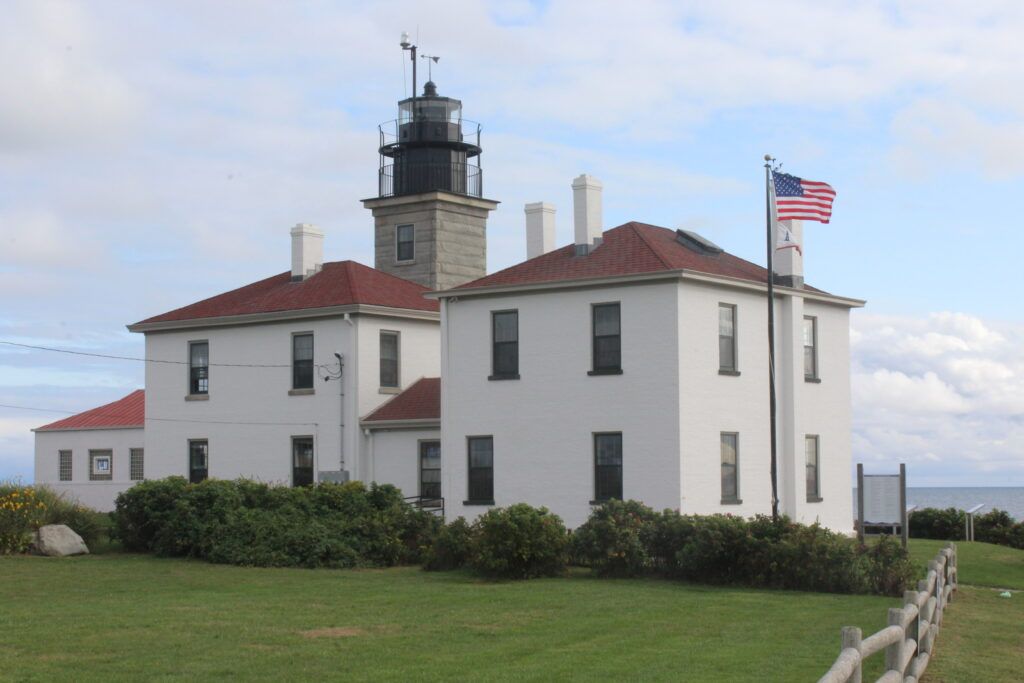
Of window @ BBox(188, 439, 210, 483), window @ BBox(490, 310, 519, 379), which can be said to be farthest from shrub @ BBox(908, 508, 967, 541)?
window @ BBox(188, 439, 210, 483)

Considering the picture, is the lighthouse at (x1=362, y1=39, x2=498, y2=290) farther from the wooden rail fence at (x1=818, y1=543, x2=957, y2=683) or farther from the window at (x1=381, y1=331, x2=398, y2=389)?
the wooden rail fence at (x1=818, y1=543, x2=957, y2=683)

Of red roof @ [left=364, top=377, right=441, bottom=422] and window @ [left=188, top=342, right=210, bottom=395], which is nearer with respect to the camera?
red roof @ [left=364, top=377, right=441, bottom=422]

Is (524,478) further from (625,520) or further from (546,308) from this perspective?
(625,520)

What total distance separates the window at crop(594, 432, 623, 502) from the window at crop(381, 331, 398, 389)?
27.1 ft

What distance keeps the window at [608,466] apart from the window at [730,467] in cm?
247

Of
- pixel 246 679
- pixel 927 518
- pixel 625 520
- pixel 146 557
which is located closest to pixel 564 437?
pixel 625 520

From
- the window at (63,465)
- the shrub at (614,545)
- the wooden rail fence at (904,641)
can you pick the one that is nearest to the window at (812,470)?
the shrub at (614,545)

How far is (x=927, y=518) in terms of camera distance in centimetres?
4144

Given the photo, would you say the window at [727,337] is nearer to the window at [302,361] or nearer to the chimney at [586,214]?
the chimney at [586,214]

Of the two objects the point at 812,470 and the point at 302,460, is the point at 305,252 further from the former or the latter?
the point at 812,470

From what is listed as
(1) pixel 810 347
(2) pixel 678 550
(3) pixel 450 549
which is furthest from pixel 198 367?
(2) pixel 678 550

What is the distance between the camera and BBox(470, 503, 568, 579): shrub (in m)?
24.2

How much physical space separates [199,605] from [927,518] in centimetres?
2795

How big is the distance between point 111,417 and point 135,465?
10.5 feet
